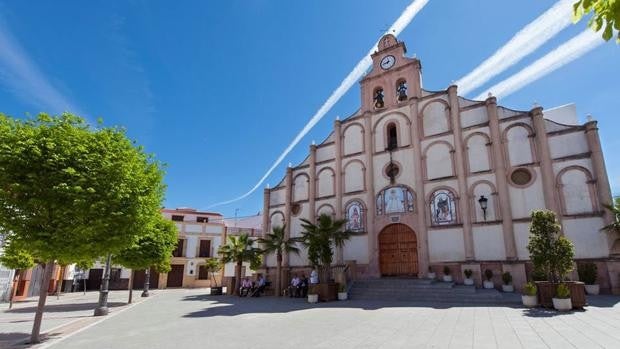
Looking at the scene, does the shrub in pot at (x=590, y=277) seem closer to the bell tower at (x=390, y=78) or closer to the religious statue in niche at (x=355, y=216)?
the religious statue in niche at (x=355, y=216)

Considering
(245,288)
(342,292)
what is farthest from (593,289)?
(245,288)

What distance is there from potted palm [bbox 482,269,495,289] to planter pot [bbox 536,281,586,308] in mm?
4761

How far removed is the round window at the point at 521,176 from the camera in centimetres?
1819

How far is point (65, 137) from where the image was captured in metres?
9.32

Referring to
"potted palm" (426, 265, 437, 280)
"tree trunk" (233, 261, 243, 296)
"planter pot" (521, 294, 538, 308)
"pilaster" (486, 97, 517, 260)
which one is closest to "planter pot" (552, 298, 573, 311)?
"planter pot" (521, 294, 538, 308)

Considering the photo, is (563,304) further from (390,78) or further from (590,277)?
(390,78)

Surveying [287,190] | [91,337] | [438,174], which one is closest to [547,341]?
[91,337]

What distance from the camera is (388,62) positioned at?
25203mm

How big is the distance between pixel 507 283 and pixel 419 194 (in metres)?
6.67

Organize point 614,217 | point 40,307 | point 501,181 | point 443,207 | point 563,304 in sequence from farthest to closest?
point 443,207
point 501,181
point 614,217
point 563,304
point 40,307

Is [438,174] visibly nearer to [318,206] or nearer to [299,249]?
[318,206]

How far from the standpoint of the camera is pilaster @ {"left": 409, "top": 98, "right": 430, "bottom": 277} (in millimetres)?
19766

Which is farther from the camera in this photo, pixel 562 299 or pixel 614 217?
pixel 614 217

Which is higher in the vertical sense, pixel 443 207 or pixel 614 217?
pixel 443 207
